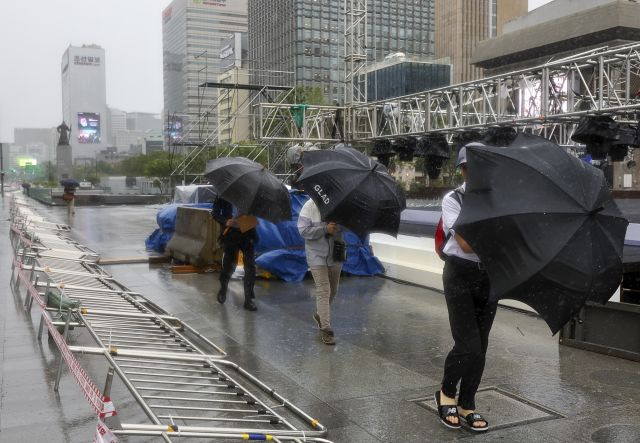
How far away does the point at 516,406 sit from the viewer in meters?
5.07

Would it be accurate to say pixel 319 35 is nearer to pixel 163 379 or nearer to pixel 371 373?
pixel 371 373

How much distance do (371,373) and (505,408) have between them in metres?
1.32

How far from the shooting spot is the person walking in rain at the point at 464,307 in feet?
14.2

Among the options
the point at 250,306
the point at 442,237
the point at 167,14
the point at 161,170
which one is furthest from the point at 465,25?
the point at 442,237

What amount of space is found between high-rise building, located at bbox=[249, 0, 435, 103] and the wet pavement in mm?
69597

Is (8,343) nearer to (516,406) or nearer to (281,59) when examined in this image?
(516,406)

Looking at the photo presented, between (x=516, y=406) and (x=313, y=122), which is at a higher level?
(x=313, y=122)

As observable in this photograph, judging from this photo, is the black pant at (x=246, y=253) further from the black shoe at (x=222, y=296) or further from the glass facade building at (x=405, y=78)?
the glass facade building at (x=405, y=78)

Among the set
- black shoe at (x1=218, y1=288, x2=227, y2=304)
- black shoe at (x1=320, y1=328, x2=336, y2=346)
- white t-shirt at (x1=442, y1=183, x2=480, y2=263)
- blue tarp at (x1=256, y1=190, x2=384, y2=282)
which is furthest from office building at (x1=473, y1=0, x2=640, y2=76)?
→ white t-shirt at (x1=442, y1=183, x2=480, y2=263)

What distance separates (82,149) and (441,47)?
92722 millimetres

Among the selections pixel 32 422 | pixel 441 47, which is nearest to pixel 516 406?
pixel 32 422

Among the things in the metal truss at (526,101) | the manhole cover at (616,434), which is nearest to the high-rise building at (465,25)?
the metal truss at (526,101)

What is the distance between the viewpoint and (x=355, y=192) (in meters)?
6.62

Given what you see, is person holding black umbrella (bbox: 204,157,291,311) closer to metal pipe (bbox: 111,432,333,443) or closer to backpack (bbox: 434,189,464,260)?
backpack (bbox: 434,189,464,260)
